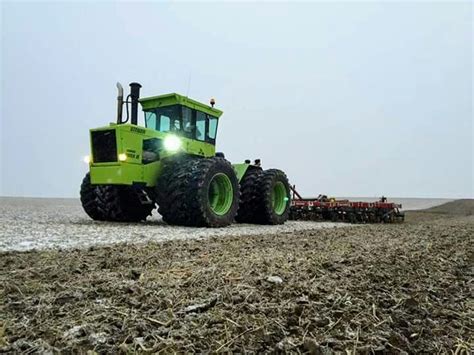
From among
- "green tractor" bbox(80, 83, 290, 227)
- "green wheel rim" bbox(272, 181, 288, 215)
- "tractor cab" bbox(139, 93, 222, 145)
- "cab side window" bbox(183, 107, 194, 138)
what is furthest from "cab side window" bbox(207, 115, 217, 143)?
"green wheel rim" bbox(272, 181, 288, 215)

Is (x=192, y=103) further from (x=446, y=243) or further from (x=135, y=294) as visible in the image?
(x=135, y=294)

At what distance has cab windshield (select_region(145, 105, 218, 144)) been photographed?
9.41 metres

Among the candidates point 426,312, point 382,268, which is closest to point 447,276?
point 382,268

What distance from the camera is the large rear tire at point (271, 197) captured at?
10430 mm

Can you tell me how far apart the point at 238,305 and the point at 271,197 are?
852 centimetres

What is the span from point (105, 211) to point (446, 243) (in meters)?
7.41

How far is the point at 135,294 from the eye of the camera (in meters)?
2.38

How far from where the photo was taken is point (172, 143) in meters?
8.97

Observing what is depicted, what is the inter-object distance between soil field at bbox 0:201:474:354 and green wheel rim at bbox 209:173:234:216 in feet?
17.9

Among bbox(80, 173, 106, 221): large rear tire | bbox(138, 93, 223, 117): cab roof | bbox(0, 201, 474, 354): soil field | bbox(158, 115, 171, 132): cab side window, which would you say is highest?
bbox(138, 93, 223, 117): cab roof

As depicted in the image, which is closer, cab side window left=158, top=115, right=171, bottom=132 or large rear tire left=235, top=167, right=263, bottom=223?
cab side window left=158, top=115, right=171, bottom=132

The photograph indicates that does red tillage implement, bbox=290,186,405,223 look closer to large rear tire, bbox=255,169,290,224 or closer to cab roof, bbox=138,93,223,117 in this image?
large rear tire, bbox=255,169,290,224

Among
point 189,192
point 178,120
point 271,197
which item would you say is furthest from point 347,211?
point 189,192

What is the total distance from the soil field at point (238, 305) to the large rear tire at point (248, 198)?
22.8ft
